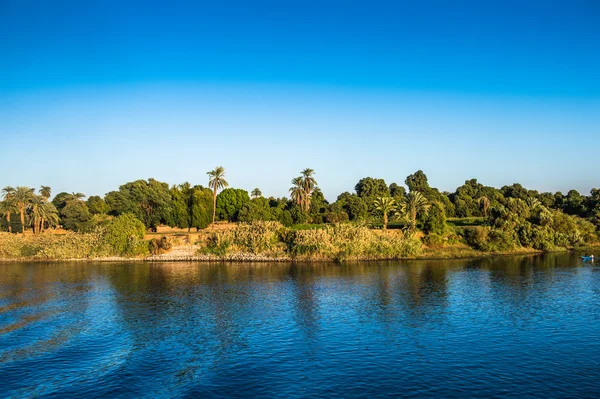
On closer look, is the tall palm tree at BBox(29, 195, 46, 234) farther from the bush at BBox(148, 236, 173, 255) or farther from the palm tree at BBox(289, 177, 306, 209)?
the palm tree at BBox(289, 177, 306, 209)

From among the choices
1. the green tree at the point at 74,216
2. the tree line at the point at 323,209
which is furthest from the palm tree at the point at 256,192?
the green tree at the point at 74,216

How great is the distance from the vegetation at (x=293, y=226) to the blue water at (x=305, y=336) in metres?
21.0

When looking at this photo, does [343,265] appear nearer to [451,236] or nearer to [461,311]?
[451,236]

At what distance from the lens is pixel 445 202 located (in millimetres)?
144125

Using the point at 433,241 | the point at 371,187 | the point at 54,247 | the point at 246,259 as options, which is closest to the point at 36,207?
the point at 54,247

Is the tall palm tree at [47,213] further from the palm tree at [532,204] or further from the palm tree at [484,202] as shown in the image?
the palm tree at [484,202]

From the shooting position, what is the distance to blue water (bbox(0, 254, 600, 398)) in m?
27.0

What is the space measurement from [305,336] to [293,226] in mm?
70498

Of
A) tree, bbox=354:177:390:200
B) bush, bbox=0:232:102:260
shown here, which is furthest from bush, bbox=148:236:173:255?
tree, bbox=354:177:390:200

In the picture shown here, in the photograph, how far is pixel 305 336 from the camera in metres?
36.5

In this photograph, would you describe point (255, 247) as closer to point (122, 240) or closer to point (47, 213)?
point (122, 240)

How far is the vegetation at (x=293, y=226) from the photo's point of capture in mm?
85812

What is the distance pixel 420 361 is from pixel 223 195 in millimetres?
99573

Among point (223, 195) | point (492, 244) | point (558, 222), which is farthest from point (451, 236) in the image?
point (223, 195)
